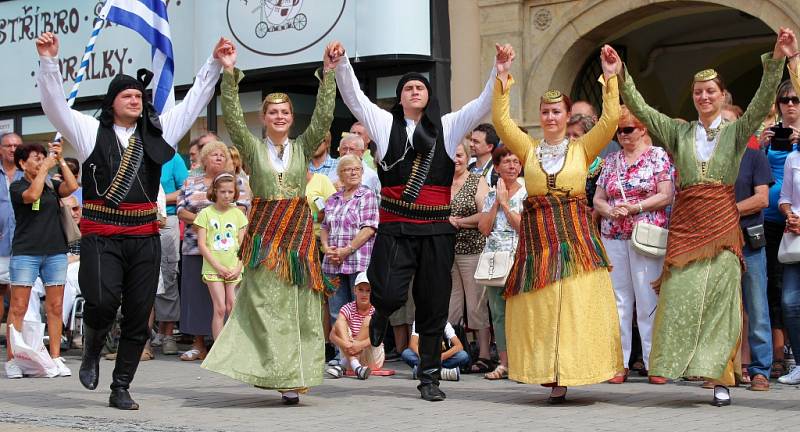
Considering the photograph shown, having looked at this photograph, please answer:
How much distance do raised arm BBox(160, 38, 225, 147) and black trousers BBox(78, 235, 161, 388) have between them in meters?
0.65

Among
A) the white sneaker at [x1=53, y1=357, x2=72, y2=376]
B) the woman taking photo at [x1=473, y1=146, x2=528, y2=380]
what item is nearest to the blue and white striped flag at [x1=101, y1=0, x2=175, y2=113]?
the white sneaker at [x1=53, y1=357, x2=72, y2=376]

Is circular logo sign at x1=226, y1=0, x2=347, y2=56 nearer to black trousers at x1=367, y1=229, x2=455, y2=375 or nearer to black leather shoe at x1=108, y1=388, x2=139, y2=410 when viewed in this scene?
black trousers at x1=367, y1=229, x2=455, y2=375

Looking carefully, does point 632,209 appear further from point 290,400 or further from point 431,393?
point 290,400

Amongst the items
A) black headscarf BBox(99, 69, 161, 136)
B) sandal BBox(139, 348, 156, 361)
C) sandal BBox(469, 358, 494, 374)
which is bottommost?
sandal BBox(139, 348, 156, 361)

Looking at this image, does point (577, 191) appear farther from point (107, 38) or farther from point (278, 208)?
point (107, 38)

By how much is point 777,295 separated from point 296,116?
744 centimetres

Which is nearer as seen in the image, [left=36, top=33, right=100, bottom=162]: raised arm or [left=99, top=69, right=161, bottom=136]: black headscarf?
[left=36, top=33, right=100, bottom=162]: raised arm

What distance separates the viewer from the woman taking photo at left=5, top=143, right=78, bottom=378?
1009 centimetres

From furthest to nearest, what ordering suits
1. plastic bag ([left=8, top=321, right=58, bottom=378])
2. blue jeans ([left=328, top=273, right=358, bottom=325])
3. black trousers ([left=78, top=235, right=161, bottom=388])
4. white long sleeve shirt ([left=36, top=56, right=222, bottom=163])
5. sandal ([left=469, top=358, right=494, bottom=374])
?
blue jeans ([left=328, top=273, right=358, bottom=325]) < sandal ([left=469, top=358, right=494, bottom=374]) < plastic bag ([left=8, top=321, right=58, bottom=378]) < black trousers ([left=78, top=235, right=161, bottom=388]) < white long sleeve shirt ([left=36, top=56, right=222, bottom=163])

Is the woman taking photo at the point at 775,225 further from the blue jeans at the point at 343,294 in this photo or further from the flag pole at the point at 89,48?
the flag pole at the point at 89,48

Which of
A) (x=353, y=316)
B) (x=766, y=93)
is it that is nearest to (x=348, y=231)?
(x=353, y=316)

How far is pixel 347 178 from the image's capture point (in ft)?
34.2

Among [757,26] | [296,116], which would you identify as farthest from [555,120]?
[757,26]

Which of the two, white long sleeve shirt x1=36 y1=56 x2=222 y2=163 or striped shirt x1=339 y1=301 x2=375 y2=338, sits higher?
white long sleeve shirt x1=36 y1=56 x2=222 y2=163
